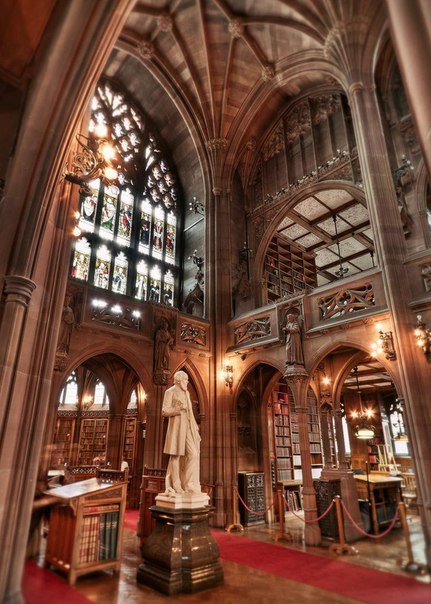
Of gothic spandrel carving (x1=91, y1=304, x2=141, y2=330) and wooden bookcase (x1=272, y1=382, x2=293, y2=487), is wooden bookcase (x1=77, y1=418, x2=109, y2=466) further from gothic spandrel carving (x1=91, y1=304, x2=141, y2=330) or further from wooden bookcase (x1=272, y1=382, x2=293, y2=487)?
gothic spandrel carving (x1=91, y1=304, x2=141, y2=330)

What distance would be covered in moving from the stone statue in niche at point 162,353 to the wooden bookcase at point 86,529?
4.36 m

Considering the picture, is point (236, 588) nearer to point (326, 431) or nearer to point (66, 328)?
point (66, 328)

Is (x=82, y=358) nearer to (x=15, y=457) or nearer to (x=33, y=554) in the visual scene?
(x=33, y=554)

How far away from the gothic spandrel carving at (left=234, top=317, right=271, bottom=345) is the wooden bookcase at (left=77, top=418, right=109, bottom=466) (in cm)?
721

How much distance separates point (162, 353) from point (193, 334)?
1420mm

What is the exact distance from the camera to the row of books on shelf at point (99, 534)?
505 centimetres

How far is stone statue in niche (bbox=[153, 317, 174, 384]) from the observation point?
32.5 ft

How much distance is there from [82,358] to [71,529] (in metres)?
4.31

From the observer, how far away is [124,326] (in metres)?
9.70

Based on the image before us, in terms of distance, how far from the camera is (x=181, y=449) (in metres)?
5.27

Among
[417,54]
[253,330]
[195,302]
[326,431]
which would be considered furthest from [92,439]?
Result: [417,54]

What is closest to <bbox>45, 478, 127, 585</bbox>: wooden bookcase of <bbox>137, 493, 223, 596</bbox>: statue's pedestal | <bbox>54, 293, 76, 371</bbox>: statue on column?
<bbox>137, 493, 223, 596</bbox>: statue's pedestal

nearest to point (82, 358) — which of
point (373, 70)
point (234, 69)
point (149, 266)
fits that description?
point (149, 266)

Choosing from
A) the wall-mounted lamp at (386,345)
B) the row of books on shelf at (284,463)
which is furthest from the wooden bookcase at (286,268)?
the wall-mounted lamp at (386,345)
